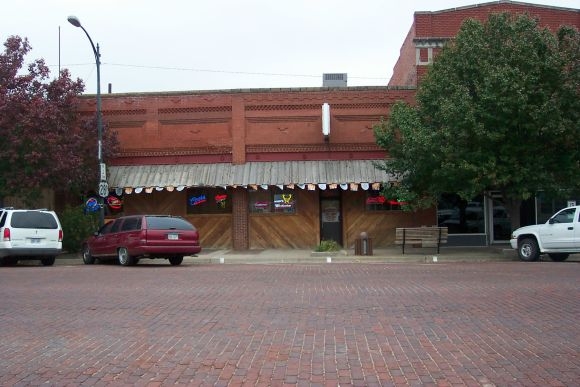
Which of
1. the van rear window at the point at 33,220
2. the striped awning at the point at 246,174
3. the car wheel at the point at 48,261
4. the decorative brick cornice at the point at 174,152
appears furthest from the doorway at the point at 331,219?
the van rear window at the point at 33,220

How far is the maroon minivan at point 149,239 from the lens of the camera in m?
18.5

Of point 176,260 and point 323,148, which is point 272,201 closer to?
point 323,148

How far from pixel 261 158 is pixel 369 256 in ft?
23.3

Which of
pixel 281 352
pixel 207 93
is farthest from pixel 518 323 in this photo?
pixel 207 93

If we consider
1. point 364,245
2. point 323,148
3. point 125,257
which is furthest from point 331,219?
point 125,257

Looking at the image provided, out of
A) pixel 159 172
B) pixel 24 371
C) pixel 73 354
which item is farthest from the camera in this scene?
pixel 159 172

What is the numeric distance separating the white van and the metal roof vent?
16118 millimetres

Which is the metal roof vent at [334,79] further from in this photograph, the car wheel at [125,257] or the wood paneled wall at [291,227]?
the car wheel at [125,257]

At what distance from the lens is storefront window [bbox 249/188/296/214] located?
26.4 meters

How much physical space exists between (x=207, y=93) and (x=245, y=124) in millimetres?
2114

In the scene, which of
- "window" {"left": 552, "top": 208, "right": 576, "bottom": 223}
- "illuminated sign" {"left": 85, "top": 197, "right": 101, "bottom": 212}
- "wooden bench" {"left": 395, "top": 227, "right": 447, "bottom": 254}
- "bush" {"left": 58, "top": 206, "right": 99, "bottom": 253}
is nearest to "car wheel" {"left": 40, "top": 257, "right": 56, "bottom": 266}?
"bush" {"left": 58, "top": 206, "right": 99, "bottom": 253}

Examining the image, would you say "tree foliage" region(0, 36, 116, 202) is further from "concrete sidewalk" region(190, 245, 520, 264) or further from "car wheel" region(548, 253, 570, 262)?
"car wheel" region(548, 253, 570, 262)

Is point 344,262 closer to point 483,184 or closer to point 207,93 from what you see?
point 483,184

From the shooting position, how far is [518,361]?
6.39 metres
